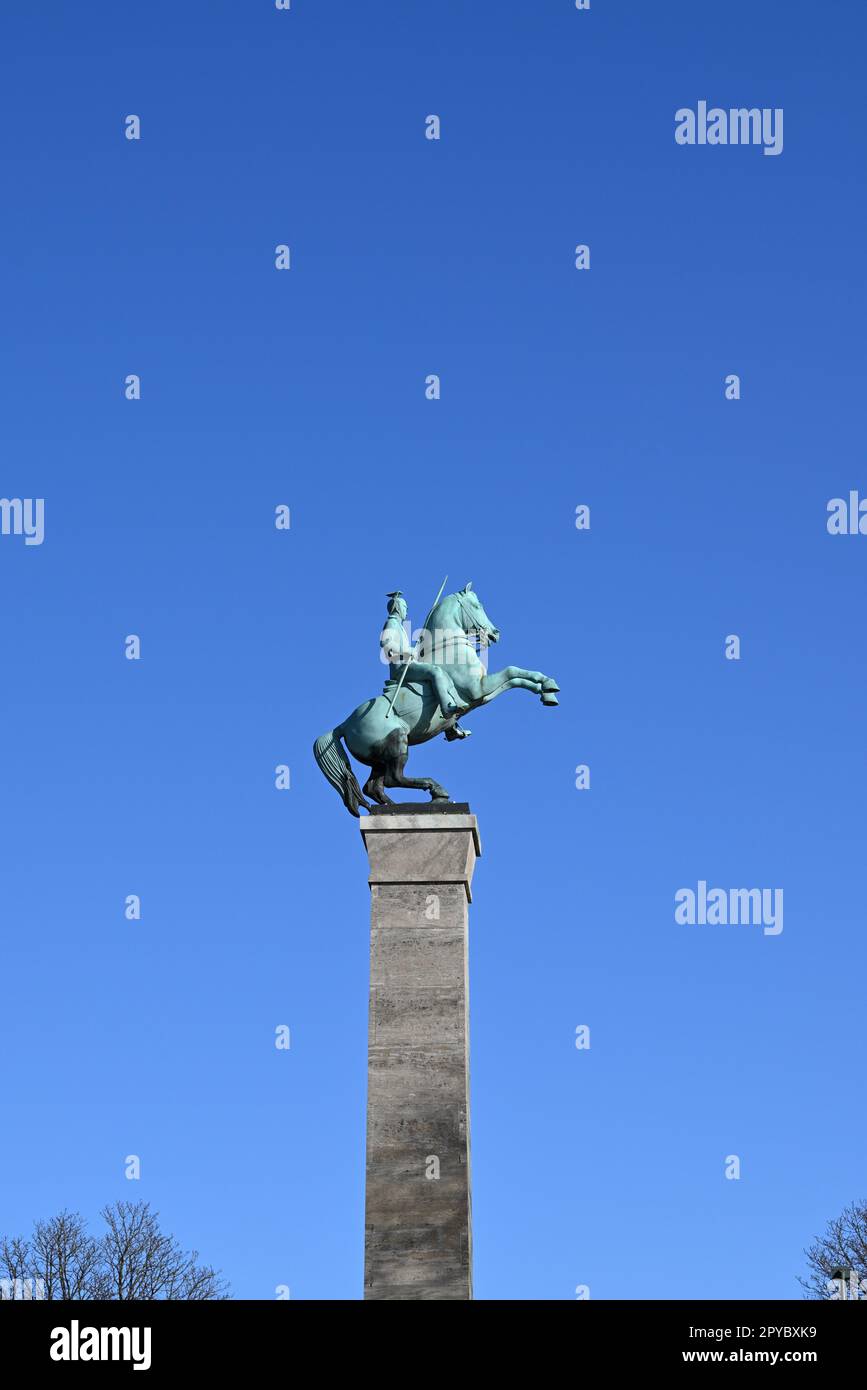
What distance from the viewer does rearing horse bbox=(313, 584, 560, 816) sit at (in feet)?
106

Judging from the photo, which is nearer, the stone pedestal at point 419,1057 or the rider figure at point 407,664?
the stone pedestal at point 419,1057

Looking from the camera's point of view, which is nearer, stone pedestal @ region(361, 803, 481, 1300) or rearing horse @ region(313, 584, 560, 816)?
stone pedestal @ region(361, 803, 481, 1300)

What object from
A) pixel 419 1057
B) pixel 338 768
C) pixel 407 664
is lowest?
pixel 419 1057

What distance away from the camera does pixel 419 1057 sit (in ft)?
98.0

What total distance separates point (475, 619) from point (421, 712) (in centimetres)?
192

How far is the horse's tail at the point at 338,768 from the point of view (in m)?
32.2

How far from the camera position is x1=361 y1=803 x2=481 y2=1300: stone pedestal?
2878 centimetres

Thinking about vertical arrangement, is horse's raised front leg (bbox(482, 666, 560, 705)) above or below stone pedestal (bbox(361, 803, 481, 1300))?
above

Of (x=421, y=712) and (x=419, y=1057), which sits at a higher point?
(x=421, y=712)

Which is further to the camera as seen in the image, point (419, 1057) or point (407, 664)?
point (407, 664)

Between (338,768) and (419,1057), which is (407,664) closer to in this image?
(338,768)

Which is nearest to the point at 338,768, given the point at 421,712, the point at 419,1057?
the point at 421,712

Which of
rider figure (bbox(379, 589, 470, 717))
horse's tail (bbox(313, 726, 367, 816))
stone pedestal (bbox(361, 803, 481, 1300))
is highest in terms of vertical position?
rider figure (bbox(379, 589, 470, 717))
